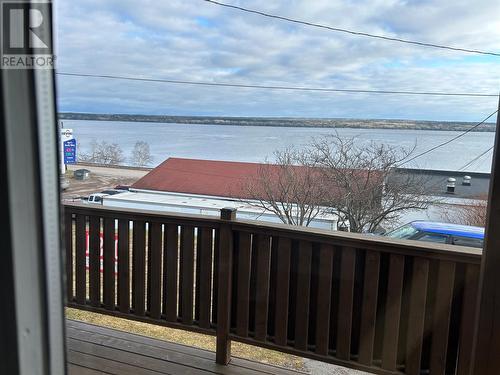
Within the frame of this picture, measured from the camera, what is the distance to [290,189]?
4.63 meters

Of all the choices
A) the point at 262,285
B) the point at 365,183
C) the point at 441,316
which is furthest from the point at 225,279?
the point at 365,183

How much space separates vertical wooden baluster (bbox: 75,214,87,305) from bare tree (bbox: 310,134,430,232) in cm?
246

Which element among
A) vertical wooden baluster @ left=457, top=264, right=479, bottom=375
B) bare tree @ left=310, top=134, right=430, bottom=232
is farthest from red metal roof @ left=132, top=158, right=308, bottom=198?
vertical wooden baluster @ left=457, top=264, right=479, bottom=375

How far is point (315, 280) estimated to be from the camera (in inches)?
80.0

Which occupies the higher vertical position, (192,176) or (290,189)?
(192,176)

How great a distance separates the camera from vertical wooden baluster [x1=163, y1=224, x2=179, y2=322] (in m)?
2.29

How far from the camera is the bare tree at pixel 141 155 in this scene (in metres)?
2.86

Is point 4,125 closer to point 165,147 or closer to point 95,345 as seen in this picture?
point 95,345

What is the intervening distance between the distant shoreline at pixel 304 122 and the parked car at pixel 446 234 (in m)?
0.68

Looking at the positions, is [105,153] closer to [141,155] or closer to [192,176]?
[141,155]

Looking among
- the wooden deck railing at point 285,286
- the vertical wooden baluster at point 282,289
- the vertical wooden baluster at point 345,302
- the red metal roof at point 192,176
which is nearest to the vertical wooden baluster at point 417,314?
the wooden deck railing at point 285,286

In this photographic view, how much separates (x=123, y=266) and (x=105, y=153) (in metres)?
0.84
